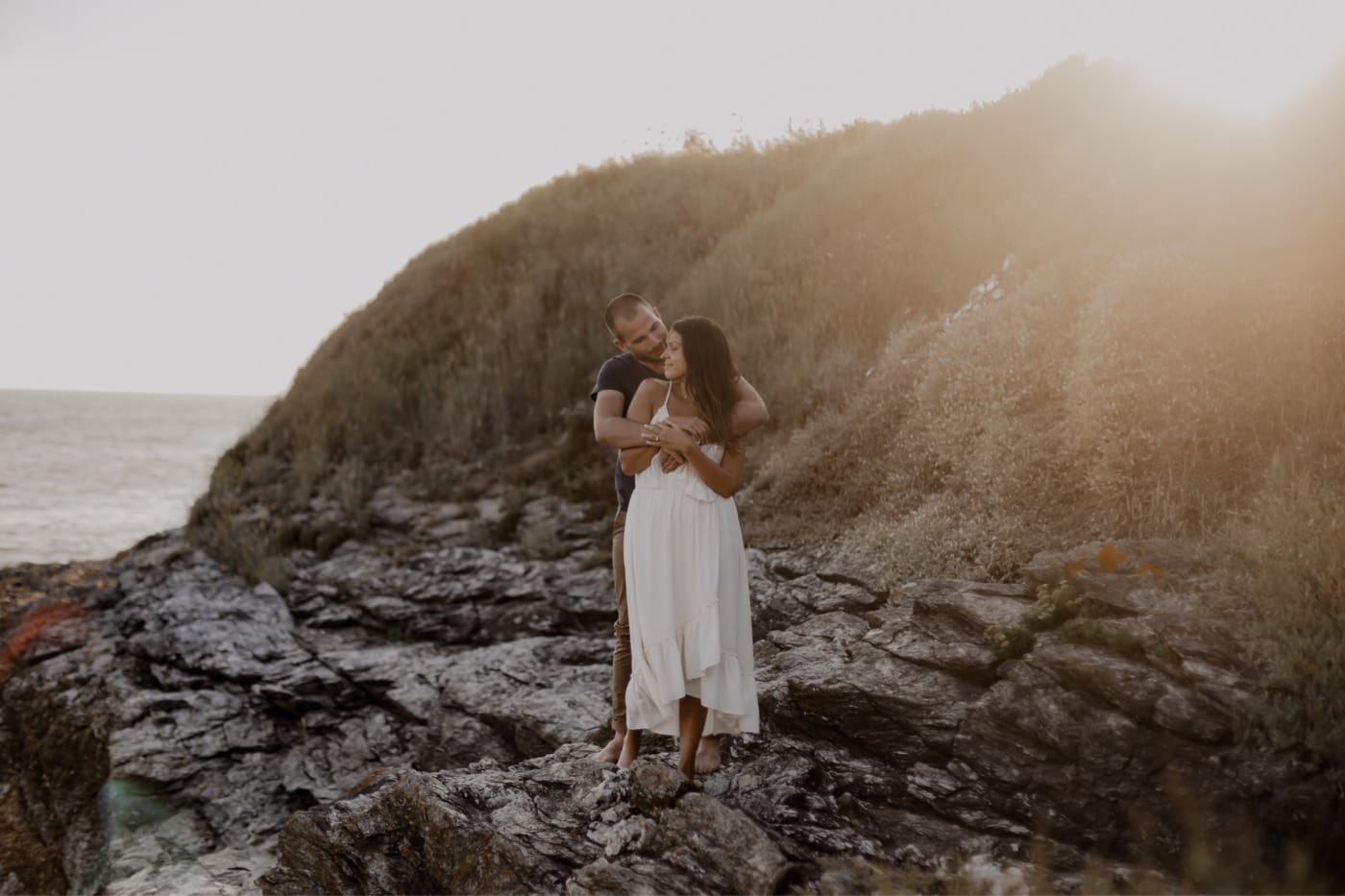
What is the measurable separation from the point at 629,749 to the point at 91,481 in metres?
45.0

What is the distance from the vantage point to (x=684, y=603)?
4.25 m

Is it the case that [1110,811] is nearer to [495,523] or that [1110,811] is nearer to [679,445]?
[679,445]

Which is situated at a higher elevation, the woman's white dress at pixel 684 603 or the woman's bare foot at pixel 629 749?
the woman's white dress at pixel 684 603

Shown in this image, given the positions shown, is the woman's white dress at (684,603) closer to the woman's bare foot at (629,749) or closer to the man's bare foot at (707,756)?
the man's bare foot at (707,756)

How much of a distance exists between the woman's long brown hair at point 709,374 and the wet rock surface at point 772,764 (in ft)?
5.50

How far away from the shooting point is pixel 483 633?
8938 mm

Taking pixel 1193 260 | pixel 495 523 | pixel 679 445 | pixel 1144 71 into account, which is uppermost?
pixel 1144 71

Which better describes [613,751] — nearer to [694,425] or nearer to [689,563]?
[689,563]

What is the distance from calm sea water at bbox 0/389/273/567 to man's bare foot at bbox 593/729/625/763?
11.0 metres

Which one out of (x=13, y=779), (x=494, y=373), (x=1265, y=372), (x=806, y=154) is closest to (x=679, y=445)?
(x=1265, y=372)

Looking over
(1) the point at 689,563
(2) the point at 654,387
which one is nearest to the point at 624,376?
(2) the point at 654,387

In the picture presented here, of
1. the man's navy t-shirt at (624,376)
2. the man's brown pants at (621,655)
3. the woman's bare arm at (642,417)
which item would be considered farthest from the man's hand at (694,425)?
the man's brown pants at (621,655)

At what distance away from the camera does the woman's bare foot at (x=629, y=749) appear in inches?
187

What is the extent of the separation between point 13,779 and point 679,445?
801cm
